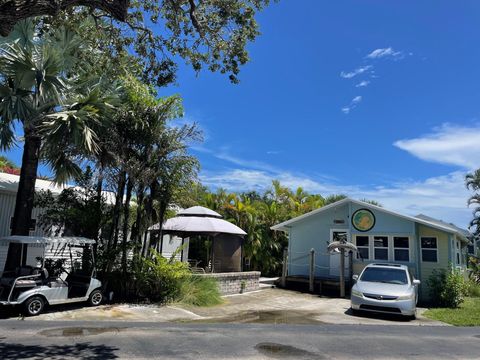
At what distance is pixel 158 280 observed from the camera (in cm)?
1364

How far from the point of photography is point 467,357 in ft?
26.6

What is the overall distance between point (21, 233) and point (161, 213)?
4.30 metres

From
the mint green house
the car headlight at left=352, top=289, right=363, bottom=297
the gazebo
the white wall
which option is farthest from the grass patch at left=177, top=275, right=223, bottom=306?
the mint green house

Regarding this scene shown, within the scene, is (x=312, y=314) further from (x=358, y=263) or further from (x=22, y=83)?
(x=22, y=83)

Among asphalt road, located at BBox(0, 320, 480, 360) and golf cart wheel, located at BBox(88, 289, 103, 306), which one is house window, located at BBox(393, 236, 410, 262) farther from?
golf cart wheel, located at BBox(88, 289, 103, 306)

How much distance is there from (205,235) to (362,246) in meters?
7.85

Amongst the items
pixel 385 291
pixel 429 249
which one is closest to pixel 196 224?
pixel 385 291

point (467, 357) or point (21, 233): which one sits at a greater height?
point (21, 233)

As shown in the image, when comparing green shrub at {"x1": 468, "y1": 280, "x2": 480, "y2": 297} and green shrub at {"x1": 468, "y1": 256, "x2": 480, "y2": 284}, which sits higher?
green shrub at {"x1": 468, "y1": 256, "x2": 480, "y2": 284}

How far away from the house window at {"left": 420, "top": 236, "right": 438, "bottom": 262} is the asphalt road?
8.64 meters

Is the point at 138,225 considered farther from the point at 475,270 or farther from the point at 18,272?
the point at 475,270

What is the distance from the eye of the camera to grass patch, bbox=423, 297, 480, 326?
12.9 metres

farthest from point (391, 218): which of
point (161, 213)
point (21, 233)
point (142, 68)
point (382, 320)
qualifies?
point (21, 233)

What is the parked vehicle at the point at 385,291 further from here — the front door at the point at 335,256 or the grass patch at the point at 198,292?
the front door at the point at 335,256
